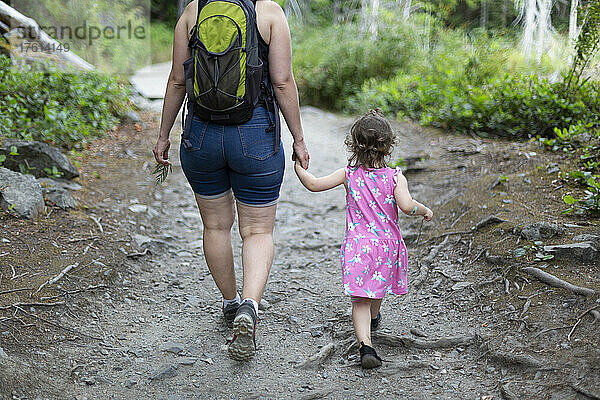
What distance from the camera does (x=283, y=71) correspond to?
3035 mm

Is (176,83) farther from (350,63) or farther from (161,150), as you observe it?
(350,63)

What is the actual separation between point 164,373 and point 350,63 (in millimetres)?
12403

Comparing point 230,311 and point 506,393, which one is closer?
point 506,393

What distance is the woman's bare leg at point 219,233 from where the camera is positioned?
331 cm

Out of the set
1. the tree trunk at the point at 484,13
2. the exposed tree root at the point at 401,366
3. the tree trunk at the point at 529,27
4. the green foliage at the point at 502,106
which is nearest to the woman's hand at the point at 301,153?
the exposed tree root at the point at 401,366

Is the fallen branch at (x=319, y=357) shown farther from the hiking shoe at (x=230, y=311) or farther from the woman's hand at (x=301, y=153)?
the woman's hand at (x=301, y=153)

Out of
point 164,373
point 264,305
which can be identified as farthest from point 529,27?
point 164,373

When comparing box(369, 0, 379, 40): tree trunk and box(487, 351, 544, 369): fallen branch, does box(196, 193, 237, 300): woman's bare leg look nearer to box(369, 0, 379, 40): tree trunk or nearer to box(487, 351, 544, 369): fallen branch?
box(487, 351, 544, 369): fallen branch

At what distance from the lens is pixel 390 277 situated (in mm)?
3186

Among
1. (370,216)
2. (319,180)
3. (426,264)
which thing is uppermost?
(319,180)

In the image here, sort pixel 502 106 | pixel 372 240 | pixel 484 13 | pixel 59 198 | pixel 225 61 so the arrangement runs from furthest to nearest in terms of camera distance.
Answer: pixel 484 13, pixel 502 106, pixel 59 198, pixel 372 240, pixel 225 61

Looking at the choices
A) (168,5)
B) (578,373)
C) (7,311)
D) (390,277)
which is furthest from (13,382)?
(168,5)

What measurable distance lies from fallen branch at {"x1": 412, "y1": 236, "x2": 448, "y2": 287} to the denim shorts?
5.07 ft

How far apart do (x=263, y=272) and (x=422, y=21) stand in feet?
41.5
